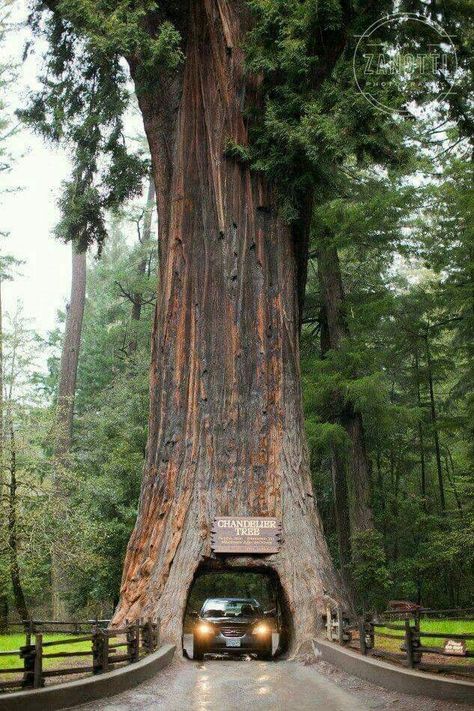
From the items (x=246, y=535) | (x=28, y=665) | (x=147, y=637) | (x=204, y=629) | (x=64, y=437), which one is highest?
(x=64, y=437)

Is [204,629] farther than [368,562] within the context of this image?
No

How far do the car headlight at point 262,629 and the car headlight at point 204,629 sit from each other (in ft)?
2.50

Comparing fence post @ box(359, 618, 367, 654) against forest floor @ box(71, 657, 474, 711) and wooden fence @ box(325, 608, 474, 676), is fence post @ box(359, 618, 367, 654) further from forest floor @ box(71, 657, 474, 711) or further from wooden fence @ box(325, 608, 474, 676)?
forest floor @ box(71, 657, 474, 711)

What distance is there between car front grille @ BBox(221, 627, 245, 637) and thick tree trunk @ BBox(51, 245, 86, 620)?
24.1 ft

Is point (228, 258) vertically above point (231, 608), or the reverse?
point (228, 258)

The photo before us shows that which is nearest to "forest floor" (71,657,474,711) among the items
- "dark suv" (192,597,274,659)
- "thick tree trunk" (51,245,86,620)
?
"dark suv" (192,597,274,659)

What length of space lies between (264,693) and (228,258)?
7778 mm

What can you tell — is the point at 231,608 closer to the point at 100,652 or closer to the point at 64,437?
the point at 100,652

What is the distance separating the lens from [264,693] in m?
8.17

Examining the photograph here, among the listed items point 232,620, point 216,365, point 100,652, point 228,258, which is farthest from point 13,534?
point 100,652

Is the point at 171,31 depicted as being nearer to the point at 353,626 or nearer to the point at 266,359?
the point at 266,359

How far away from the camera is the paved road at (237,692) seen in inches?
285

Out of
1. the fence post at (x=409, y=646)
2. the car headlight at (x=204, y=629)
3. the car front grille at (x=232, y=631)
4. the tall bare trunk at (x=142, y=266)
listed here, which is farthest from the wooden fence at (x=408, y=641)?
the tall bare trunk at (x=142, y=266)

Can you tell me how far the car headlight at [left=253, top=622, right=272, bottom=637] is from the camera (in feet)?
41.8
